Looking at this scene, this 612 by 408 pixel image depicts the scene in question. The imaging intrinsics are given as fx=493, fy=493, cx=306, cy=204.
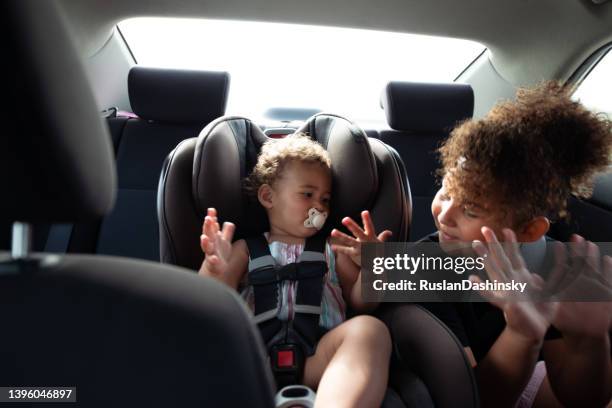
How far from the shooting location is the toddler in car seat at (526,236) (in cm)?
107

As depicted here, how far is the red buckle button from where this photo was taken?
50.0 inches

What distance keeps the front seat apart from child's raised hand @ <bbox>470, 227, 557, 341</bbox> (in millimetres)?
610

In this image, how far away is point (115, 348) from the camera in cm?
60

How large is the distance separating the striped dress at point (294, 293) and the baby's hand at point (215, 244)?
247mm

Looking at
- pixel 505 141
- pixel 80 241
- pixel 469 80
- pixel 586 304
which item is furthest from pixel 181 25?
pixel 586 304

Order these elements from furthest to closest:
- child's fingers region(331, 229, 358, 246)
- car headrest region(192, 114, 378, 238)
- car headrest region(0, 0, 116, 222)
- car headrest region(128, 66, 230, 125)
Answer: car headrest region(128, 66, 230, 125)
car headrest region(192, 114, 378, 238)
child's fingers region(331, 229, 358, 246)
car headrest region(0, 0, 116, 222)

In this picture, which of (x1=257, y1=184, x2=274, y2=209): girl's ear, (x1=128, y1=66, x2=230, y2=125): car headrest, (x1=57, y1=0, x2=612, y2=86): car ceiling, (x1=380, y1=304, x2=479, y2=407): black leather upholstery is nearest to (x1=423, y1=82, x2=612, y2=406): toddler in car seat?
(x1=380, y1=304, x2=479, y2=407): black leather upholstery

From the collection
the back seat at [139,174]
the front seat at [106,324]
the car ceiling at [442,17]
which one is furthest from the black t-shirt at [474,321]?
the car ceiling at [442,17]

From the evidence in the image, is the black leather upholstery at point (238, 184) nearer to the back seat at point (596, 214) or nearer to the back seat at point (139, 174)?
the back seat at point (139, 174)

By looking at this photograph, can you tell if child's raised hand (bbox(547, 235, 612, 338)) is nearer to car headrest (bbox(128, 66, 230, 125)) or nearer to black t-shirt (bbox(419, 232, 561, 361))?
black t-shirt (bbox(419, 232, 561, 361))

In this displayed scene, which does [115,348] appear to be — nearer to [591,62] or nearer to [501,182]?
[501,182]

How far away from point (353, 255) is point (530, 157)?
0.52 m

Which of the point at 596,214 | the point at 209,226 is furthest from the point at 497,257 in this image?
the point at 596,214

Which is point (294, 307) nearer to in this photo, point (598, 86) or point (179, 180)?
point (179, 180)
